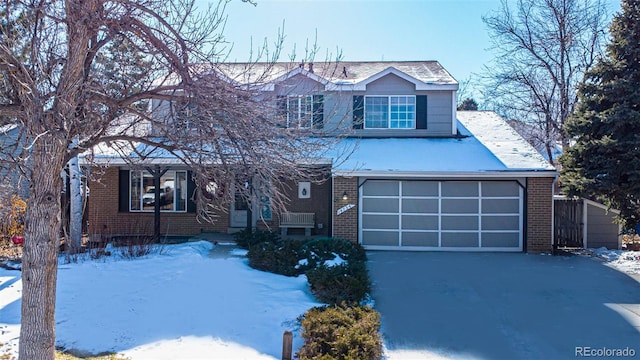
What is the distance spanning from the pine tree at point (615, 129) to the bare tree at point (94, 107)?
34.0 ft

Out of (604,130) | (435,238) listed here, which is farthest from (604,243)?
(435,238)

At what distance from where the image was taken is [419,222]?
606 inches

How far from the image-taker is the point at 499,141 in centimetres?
1770

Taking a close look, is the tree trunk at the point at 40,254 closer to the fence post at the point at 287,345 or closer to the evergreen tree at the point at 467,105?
the fence post at the point at 287,345

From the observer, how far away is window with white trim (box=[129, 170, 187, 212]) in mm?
17109

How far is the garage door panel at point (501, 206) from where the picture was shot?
15141mm

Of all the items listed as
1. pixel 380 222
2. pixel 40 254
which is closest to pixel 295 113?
pixel 40 254

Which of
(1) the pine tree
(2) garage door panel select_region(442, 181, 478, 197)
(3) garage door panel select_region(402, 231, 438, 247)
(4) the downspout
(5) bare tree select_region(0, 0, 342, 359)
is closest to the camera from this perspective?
(5) bare tree select_region(0, 0, 342, 359)

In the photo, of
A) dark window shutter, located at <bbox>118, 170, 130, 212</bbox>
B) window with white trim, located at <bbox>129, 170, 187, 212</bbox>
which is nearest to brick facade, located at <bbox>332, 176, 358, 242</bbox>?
window with white trim, located at <bbox>129, 170, 187, 212</bbox>

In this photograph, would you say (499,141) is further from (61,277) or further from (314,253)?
(61,277)

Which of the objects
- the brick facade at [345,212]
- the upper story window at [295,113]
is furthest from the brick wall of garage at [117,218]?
the upper story window at [295,113]

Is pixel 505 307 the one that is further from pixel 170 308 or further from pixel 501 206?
pixel 501 206

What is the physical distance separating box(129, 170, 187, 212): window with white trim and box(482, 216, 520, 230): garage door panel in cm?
1008
